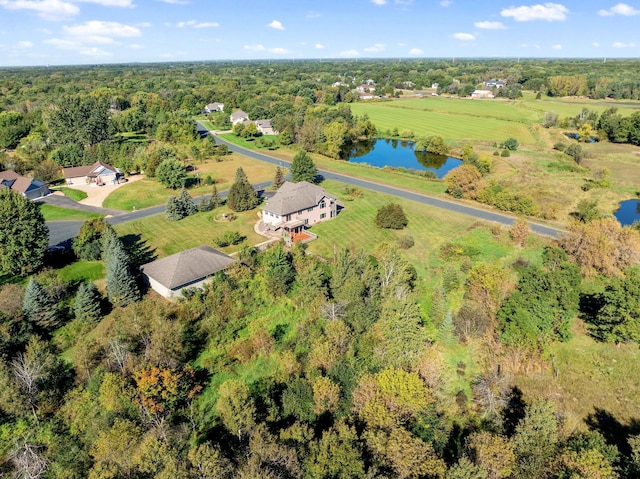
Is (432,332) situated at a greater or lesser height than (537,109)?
lesser

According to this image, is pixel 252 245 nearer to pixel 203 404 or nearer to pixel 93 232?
pixel 93 232

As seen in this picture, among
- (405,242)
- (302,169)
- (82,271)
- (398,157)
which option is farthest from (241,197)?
(398,157)

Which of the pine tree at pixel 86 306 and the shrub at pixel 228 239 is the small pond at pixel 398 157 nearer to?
the shrub at pixel 228 239

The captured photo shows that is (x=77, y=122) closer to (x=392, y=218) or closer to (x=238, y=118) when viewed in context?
(x=238, y=118)

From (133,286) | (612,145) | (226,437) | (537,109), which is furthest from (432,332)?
(537,109)

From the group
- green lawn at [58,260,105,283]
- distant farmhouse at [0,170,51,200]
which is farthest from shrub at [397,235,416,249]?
distant farmhouse at [0,170,51,200]


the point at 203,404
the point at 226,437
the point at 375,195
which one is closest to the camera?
the point at 226,437

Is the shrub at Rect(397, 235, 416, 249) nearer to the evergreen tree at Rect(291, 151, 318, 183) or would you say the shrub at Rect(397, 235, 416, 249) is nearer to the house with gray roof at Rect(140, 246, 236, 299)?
the house with gray roof at Rect(140, 246, 236, 299)

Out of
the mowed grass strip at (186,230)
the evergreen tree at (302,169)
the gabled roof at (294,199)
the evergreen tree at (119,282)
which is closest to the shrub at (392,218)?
the gabled roof at (294,199)
